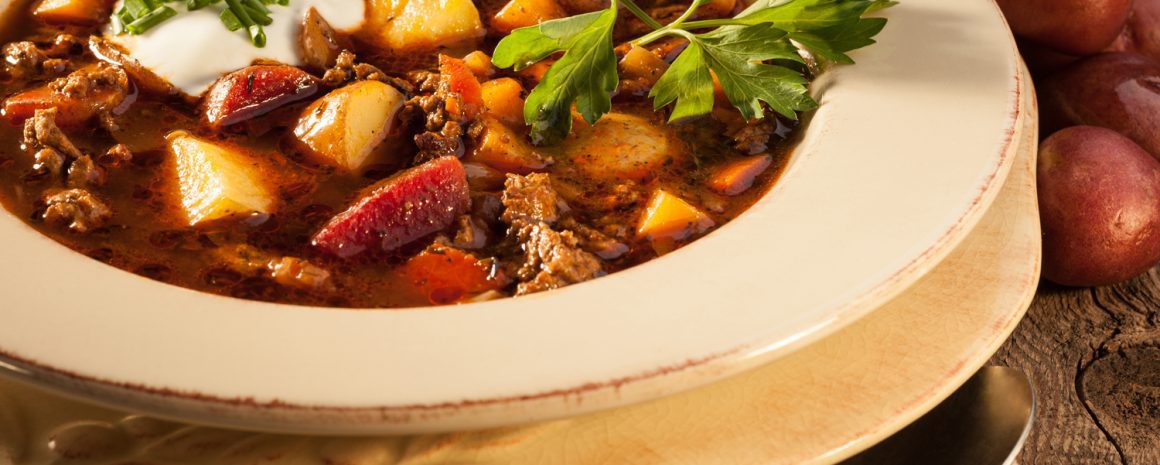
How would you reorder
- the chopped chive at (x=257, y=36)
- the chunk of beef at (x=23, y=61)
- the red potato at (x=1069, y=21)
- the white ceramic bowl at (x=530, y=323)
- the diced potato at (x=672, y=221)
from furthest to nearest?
the red potato at (x=1069, y=21)
the chopped chive at (x=257, y=36)
the chunk of beef at (x=23, y=61)
the diced potato at (x=672, y=221)
the white ceramic bowl at (x=530, y=323)

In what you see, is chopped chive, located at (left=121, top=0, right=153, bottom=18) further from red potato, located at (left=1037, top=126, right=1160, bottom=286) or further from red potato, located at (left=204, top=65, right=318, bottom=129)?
red potato, located at (left=1037, top=126, right=1160, bottom=286)

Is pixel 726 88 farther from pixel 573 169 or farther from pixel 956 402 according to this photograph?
pixel 956 402

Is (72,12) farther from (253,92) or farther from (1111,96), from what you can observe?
(1111,96)

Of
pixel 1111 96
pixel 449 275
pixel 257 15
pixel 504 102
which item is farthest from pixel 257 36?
pixel 1111 96

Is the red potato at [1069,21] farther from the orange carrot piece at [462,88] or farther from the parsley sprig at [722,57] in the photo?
the orange carrot piece at [462,88]

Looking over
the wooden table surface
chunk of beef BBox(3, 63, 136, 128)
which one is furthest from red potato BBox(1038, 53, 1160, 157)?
chunk of beef BBox(3, 63, 136, 128)

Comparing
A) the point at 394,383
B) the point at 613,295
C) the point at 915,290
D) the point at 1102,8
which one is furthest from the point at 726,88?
the point at 1102,8

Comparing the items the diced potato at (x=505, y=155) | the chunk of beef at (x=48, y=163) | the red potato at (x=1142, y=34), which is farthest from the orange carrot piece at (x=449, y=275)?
the red potato at (x=1142, y=34)
